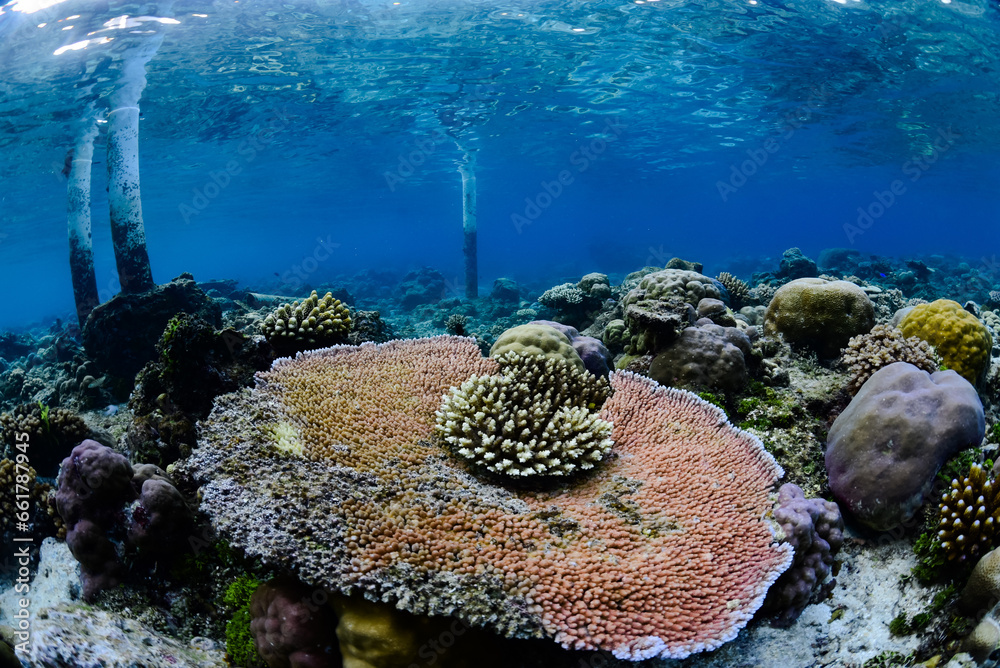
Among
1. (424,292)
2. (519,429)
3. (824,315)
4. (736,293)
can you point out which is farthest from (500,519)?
(424,292)

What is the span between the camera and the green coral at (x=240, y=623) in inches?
A: 138

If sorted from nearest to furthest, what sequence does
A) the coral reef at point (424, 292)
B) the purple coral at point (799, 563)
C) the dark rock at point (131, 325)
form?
the purple coral at point (799, 563) → the dark rock at point (131, 325) → the coral reef at point (424, 292)

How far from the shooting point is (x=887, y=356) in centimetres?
536

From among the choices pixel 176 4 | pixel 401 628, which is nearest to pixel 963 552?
pixel 401 628

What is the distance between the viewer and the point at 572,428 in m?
4.09

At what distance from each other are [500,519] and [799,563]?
2.23 meters

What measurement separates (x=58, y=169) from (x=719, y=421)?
128 feet

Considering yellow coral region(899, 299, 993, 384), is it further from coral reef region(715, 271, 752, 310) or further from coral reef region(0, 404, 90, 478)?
coral reef region(0, 404, 90, 478)

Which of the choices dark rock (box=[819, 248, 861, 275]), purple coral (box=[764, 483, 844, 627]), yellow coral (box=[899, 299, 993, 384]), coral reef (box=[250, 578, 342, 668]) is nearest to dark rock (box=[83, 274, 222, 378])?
coral reef (box=[250, 578, 342, 668])

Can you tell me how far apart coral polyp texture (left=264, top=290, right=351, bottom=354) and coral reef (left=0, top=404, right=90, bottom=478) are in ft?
9.83

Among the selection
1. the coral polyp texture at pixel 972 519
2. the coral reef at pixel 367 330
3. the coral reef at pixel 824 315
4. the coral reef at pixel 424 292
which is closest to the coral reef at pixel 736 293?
the coral reef at pixel 824 315

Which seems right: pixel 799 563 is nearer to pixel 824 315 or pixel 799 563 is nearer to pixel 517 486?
pixel 517 486

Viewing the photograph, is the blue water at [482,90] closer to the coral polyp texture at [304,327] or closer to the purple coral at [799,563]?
the coral polyp texture at [304,327]

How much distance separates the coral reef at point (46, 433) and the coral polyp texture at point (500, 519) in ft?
12.2
